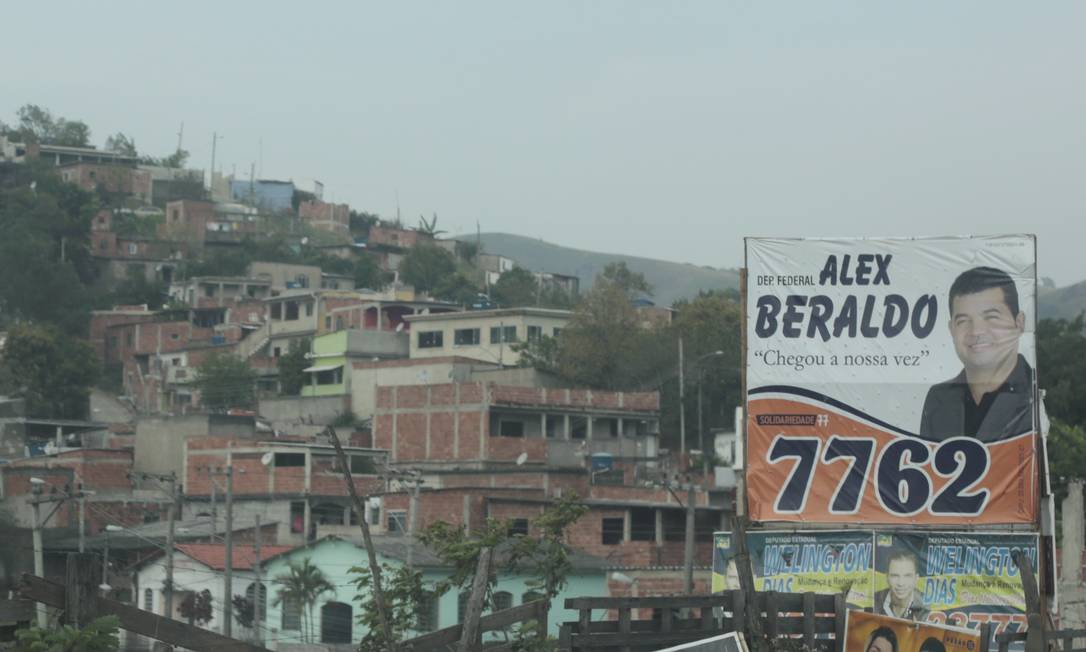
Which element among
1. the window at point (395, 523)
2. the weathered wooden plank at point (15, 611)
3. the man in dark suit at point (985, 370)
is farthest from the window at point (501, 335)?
the weathered wooden plank at point (15, 611)

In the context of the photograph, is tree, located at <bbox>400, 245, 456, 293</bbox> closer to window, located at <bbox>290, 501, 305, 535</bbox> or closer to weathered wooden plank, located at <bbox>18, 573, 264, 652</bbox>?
window, located at <bbox>290, 501, 305, 535</bbox>

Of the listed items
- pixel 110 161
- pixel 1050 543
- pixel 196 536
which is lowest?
pixel 196 536

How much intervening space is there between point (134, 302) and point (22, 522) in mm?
50480

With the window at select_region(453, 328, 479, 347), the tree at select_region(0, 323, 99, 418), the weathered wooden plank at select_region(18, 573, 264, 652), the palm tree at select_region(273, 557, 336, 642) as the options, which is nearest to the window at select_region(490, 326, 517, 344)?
the window at select_region(453, 328, 479, 347)

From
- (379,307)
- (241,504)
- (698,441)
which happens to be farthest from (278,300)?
(241,504)

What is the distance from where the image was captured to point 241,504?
55.6 metres

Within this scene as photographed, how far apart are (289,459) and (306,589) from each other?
15472 mm

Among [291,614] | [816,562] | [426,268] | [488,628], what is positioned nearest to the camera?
[488,628]

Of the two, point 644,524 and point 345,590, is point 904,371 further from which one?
point 644,524

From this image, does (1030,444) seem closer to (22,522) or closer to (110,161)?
(22,522)

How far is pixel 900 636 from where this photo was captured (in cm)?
1379

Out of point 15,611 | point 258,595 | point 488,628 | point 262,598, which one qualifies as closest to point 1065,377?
point 262,598

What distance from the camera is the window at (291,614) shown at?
41.7 metres

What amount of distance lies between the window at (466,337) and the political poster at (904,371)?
56.0m
